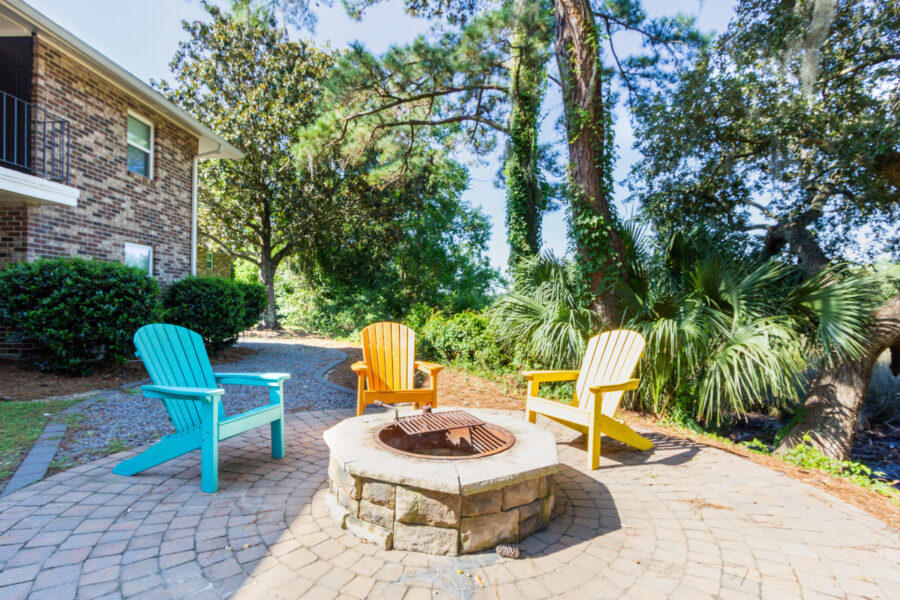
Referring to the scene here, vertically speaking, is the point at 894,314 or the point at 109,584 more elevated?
the point at 894,314

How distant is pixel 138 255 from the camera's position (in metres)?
7.43

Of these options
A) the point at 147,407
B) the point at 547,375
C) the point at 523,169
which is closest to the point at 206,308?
the point at 147,407

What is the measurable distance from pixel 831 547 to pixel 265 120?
13.4 metres

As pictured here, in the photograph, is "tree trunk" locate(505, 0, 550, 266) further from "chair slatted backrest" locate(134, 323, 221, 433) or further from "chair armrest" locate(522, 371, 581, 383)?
"chair slatted backrest" locate(134, 323, 221, 433)

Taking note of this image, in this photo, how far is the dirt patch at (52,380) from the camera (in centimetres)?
452

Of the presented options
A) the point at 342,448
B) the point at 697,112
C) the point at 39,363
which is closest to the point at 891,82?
the point at 697,112

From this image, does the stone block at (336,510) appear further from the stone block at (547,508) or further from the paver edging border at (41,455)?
the paver edging border at (41,455)

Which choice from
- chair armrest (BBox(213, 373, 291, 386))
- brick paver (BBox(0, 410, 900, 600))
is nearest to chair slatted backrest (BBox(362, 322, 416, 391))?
chair armrest (BBox(213, 373, 291, 386))

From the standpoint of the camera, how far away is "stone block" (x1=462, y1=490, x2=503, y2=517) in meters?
1.89

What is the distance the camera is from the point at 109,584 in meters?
1.58

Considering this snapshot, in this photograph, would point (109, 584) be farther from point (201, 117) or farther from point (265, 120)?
point (201, 117)

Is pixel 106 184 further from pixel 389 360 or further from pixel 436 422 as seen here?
pixel 436 422

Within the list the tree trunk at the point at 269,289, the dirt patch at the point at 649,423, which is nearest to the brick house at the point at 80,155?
the dirt patch at the point at 649,423

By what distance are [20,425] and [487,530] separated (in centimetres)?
398
